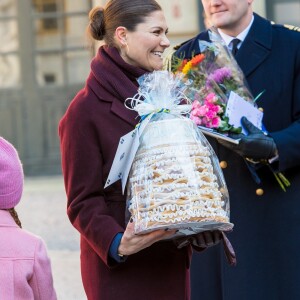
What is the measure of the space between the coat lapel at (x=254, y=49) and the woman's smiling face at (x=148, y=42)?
36.1 inches

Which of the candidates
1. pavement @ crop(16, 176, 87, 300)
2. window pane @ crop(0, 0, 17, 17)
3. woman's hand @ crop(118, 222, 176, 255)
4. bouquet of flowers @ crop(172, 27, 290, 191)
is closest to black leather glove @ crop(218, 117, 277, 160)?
bouquet of flowers @ crop(172, 27, 290, 191)

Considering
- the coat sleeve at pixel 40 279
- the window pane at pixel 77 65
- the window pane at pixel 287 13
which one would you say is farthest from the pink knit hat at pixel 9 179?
the window pane at pixel 77 65

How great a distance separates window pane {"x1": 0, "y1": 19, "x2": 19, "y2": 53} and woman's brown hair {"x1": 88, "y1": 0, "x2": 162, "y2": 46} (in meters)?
7.76

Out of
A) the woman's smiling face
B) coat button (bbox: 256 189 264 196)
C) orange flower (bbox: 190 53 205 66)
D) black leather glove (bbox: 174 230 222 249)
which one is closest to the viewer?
black leather glove (bbox: 174 230 222 249)

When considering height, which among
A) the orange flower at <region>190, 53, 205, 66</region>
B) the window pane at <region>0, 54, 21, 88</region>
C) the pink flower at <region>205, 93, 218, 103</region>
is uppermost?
the orange flower at <region>190, 53, 205, 66</region>

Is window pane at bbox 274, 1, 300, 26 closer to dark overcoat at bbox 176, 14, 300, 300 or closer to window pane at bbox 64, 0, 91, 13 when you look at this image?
window pane at bbox 64, 0, 91, 13

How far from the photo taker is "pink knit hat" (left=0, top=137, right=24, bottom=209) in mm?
3141

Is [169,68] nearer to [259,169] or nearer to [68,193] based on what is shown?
[259,169]

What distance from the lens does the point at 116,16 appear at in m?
3.40

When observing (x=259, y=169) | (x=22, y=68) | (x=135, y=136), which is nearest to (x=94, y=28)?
(x=135, y=136)

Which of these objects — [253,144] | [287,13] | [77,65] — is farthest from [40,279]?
[77,65]

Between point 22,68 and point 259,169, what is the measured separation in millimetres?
7271

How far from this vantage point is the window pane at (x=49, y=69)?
438 inches

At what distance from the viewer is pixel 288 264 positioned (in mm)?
4188
